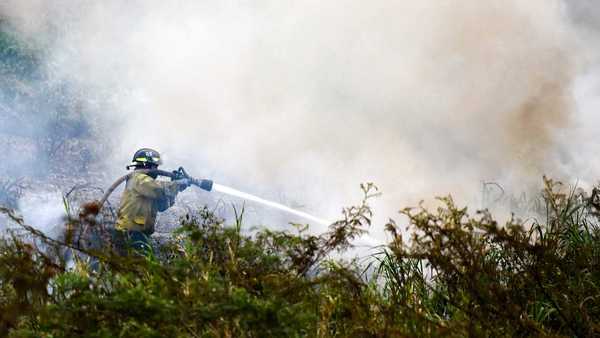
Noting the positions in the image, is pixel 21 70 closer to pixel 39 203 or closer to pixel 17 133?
pixel 17 133

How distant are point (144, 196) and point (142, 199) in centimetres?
4

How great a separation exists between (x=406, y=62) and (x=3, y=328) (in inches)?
602

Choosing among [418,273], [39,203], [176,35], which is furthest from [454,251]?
[176,35]

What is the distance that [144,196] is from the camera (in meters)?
7.28

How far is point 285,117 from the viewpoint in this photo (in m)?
15.9

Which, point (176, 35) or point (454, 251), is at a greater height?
point (176, 35)

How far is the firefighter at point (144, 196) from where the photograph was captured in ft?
23.4

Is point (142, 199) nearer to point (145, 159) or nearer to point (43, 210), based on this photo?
point (145, 159)

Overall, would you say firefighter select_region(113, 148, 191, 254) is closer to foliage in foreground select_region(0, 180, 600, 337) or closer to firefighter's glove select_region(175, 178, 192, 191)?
firefighter's glove select_region(175, 178, 192, 191)

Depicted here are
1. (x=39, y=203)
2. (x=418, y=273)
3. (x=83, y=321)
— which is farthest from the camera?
(x=39, y=203)

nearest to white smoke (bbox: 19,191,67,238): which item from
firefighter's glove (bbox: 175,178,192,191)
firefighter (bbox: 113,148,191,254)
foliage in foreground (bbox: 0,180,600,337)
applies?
firefighter (bbox: 113,148,191,254)

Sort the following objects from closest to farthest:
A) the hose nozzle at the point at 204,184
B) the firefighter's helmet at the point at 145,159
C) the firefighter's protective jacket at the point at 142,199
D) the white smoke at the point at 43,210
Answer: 1. the firefighter's protective jacket at the point at 142,199
2. the hose nozzle at the point at 204,184
3. the firefighter's helmet at the point at 145,159
4. the white smoke at the point at 43,210

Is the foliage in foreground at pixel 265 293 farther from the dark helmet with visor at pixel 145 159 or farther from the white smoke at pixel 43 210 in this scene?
the white smoke at pixel 43 210

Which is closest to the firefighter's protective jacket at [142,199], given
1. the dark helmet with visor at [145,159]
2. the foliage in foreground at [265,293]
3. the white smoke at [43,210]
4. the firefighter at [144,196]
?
the firefighter at [144,196]
